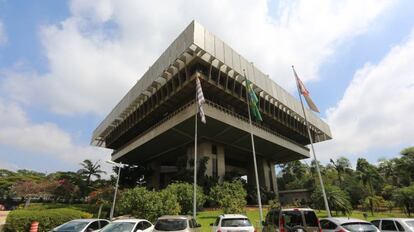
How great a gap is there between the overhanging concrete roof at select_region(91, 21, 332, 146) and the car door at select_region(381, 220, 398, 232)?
23.0 metres

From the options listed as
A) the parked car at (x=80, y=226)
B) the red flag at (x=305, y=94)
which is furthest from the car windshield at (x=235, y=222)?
the red flag at (x=305, y=94)

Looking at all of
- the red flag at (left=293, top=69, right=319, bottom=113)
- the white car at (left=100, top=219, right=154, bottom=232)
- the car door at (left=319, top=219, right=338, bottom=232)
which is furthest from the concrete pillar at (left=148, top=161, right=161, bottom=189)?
the car door at (left=319, top=219, right=338, bottom=232)

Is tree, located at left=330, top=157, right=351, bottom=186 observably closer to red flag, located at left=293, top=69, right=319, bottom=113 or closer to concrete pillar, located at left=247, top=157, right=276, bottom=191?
concrete pillar, located at left=247, top=157, right=276, bottom=191

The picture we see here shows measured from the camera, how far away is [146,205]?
63.9 ft

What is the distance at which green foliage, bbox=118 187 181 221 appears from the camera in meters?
19.5

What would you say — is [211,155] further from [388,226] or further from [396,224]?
[396,224]

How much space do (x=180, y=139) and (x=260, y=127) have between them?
13398 millimetres

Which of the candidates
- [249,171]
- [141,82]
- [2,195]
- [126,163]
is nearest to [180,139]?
[141,82]

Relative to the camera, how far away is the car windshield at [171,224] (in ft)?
32.3

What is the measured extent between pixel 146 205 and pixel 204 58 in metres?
18.2

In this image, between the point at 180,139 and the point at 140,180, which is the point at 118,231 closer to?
the point at 180,139

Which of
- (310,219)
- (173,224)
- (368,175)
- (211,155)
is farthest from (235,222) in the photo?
(368,175)

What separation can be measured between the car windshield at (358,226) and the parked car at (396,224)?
210cm

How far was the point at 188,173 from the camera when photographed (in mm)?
34562
